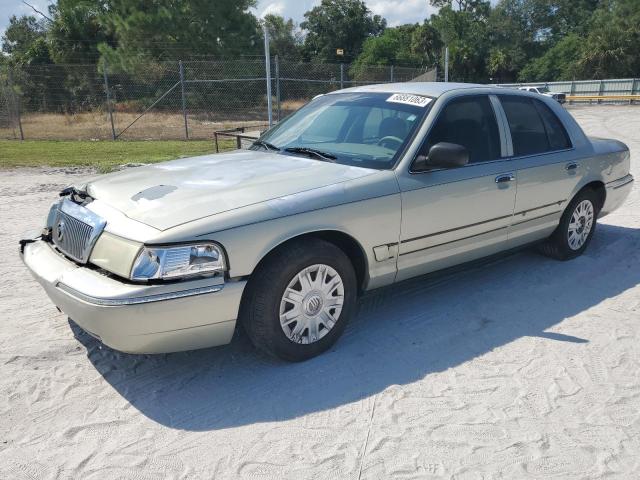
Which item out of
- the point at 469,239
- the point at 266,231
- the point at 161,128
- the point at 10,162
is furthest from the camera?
the point at 161,128

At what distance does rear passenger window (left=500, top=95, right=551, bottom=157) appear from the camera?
4.74 metres

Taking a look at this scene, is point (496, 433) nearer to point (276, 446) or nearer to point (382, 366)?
point (382, 366)

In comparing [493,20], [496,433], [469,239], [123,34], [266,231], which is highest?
[493,20]

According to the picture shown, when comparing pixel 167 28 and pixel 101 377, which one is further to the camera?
pixel 167 28

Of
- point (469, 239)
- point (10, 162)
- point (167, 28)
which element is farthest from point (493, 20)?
point (469, 239)

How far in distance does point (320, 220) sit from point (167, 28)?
2959 centimetres

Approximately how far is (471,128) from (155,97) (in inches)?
769

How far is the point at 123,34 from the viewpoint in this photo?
29.1m

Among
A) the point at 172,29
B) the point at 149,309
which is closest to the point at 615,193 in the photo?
the point at 149,309

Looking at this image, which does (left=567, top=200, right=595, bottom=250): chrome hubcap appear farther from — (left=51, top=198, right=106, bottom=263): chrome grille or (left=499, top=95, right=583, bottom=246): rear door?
(left=51, top=198, right=106, bottom=263): chrome grille

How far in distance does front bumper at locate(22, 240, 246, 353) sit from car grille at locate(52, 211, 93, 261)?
0.15 meters

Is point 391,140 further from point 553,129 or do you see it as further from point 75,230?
point 75,230

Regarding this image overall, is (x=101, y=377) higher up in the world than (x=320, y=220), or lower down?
lower down

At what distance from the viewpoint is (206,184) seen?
3627mm
